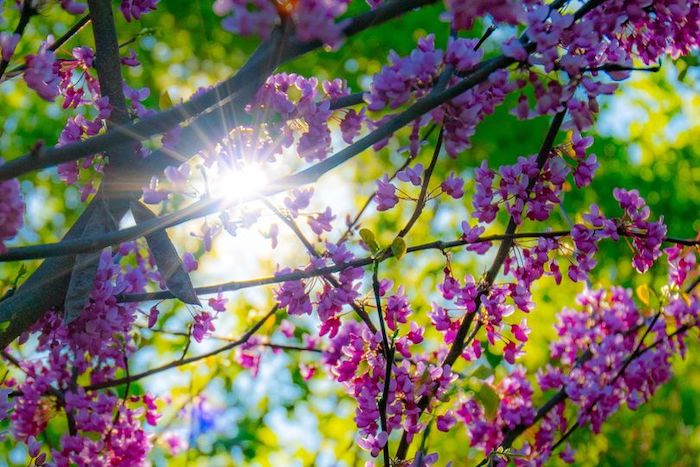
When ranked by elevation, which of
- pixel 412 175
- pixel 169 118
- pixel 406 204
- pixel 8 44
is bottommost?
pixel 169 118

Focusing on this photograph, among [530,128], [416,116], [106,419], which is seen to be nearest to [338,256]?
[416,116]

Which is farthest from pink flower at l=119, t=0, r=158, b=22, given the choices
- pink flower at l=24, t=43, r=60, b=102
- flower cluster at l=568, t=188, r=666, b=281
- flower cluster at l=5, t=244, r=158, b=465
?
flower cluster at l=568, t=188, r=666, b=281

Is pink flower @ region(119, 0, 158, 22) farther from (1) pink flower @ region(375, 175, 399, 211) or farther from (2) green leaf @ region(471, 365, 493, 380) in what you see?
(2) green leaf @ region(471, 365, 493, 380)

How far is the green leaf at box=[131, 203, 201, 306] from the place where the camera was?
237 cm

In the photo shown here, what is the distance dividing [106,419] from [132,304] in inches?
44.3

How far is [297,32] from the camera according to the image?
163 centimetres

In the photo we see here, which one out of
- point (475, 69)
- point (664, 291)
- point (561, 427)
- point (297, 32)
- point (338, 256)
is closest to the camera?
point (297, 32)

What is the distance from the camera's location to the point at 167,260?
2.38 meters

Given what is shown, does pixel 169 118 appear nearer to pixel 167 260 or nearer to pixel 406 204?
pixel 167 260

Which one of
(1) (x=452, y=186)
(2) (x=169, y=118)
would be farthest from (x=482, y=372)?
(2) (x=169, y=118)

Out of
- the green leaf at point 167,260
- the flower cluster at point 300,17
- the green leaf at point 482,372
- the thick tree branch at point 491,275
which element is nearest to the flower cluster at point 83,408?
the green leaf at point 167,260

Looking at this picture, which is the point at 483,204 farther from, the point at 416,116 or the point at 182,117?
the point at 182,117

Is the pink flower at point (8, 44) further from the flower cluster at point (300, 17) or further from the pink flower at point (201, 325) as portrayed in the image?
the pink flower at point (201, 325)

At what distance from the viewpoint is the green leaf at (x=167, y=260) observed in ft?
7.78
